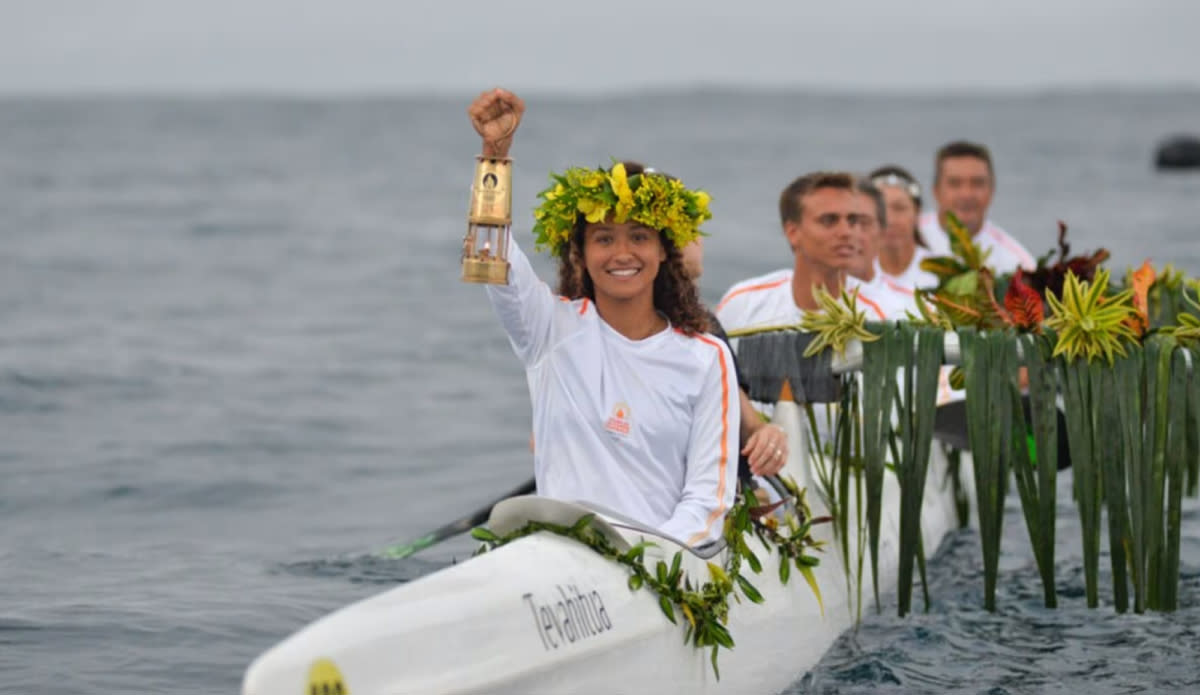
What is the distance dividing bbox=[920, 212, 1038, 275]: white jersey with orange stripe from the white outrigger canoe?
5847 millimetres

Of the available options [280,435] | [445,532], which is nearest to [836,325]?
[445,532]

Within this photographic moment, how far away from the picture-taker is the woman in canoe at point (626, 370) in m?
6.05

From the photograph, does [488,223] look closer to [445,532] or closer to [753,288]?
[753,288]

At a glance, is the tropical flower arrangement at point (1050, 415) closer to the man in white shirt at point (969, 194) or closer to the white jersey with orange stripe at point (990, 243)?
the white jersey with orange stripe at point (990, 243)

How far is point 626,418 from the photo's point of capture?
6.09 m

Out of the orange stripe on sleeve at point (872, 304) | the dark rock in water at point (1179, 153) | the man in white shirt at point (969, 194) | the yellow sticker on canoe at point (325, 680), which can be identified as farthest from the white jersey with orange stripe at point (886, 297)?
the dark rock in water at point (1179, 153)

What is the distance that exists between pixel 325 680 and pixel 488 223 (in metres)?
1.55

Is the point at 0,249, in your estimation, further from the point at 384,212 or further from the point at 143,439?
the point at 143,439

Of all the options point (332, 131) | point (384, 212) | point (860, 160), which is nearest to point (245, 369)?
point (384, 212)

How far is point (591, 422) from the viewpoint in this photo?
607 centimetres

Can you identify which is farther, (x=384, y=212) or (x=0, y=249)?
(x=384, y=212)

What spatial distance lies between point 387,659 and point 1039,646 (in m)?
4.32

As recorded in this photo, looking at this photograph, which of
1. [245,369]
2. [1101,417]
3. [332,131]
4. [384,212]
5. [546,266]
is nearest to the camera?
[1101,417]

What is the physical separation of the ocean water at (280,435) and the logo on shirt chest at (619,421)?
1.49 meters
